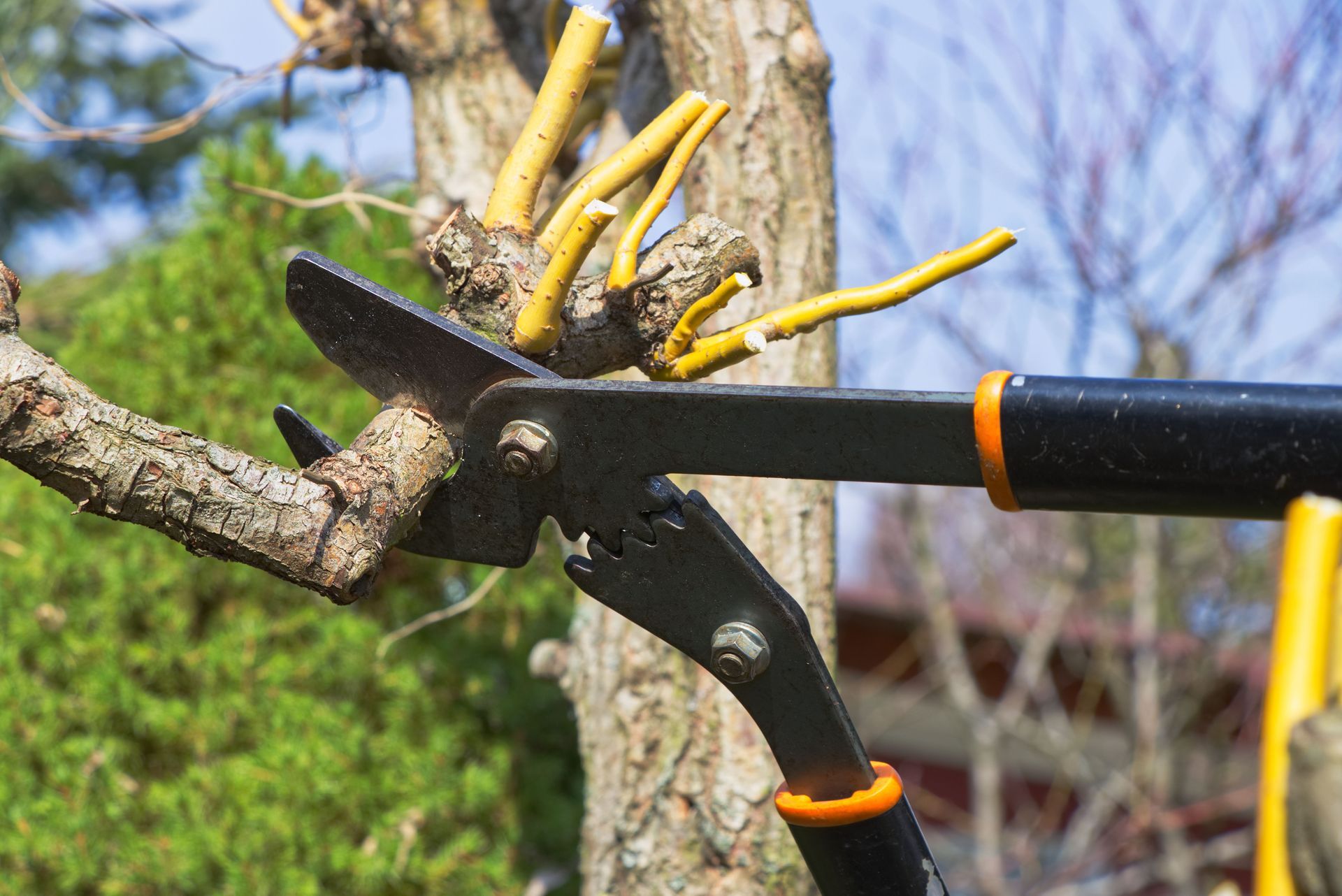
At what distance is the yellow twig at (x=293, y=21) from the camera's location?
10.2ft

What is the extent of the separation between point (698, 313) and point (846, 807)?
1.85ft

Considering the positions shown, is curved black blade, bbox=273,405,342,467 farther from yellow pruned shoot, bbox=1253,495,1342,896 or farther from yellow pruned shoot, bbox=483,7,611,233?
yellow pruned shoot, bbox=1253,495,1342,896

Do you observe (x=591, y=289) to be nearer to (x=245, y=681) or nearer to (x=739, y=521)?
(x=739, y=521)

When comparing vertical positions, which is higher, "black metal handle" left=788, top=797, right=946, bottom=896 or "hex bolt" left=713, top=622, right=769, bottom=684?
"hex bolt" left=713, top=622, right=769, bottom=684

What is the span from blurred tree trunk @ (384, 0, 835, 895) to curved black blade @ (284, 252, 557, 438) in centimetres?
105

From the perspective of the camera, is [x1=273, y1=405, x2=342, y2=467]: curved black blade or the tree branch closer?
the tree branch

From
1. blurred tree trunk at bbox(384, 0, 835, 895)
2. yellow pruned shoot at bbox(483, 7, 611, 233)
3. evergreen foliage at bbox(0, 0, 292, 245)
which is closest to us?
yellow pruned shoot at bbox(483, 7, 611, 233)

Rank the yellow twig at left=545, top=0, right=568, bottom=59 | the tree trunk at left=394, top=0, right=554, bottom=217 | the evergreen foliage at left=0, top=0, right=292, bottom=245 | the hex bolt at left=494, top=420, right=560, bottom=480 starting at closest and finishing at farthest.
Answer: the hex bolt at left=494, top=420, right=560, bottom=480, the yellow twig at left=545, top=0, right=568, bottom=59, the tree trunk at left=394, top=0, right=554, bottom=217, the evergreen foliage at left=0, top=0, right=292, bottom=245

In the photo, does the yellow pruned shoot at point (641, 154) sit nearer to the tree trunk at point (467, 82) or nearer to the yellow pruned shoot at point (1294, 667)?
the yellow pruned shoot at point (1294, 667)

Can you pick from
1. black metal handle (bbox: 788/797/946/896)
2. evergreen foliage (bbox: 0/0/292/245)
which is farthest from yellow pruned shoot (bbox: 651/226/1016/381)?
evergreen foliage (bbox: 0/0/292/245)

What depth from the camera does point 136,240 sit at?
7129 mm

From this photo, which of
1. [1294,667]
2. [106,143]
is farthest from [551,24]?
[106,143]

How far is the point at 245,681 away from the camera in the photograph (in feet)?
9.21

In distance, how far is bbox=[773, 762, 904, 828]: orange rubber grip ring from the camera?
121 cm
